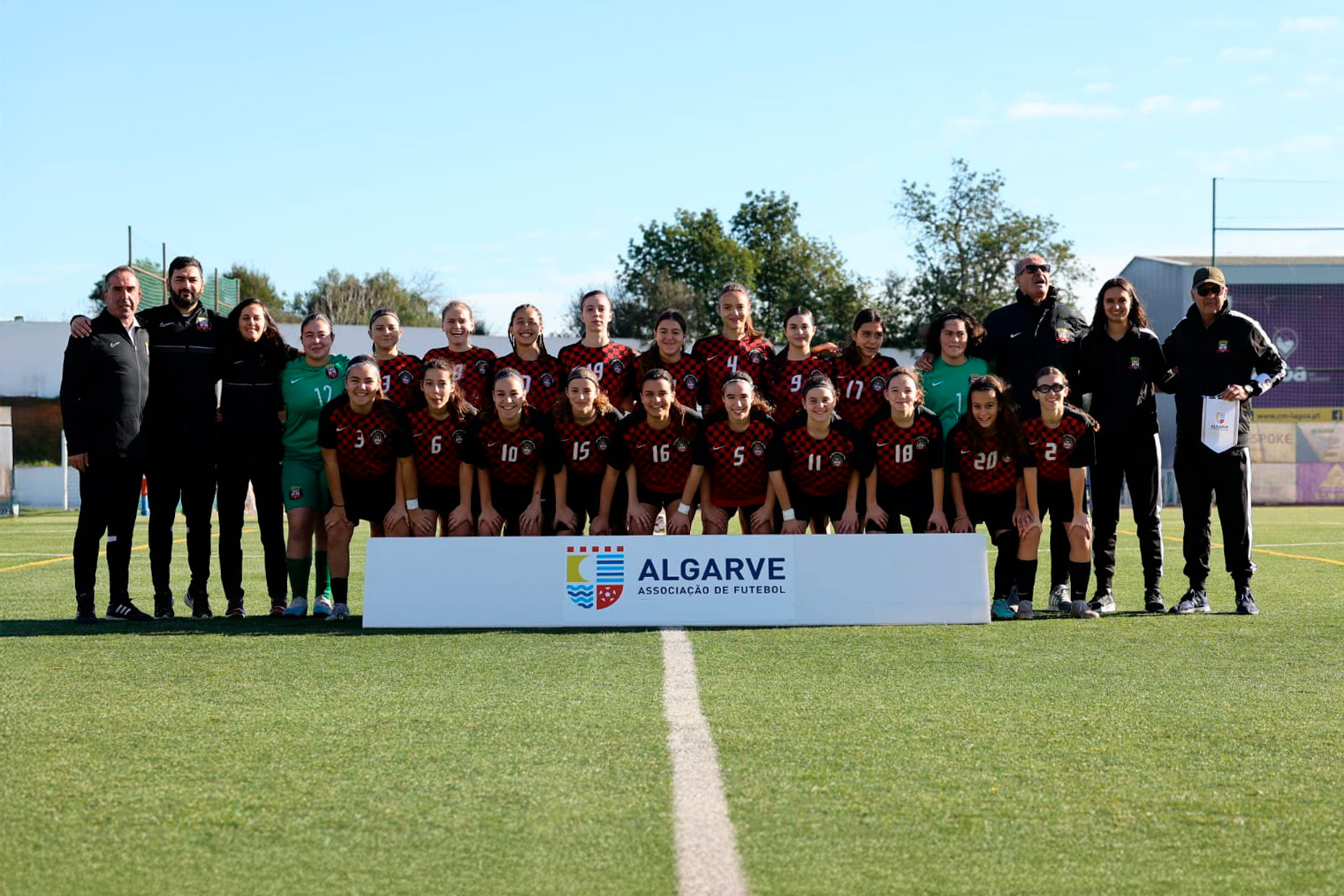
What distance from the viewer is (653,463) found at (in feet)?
25.5

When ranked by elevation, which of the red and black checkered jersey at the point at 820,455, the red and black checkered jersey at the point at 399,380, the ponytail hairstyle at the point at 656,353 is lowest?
the red and black checkered jersey at the point at 820,455

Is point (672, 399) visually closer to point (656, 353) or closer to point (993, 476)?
point (656, 353)

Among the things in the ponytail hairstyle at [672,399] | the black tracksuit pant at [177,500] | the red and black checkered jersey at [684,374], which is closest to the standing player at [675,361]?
the red and black checkered jersey at [684,374]

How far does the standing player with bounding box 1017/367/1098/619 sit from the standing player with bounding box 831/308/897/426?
3.17 feet

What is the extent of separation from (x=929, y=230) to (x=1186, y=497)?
4470 cm

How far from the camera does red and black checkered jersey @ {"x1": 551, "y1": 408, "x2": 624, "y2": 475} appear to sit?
7.80m

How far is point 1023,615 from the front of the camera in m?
7.63

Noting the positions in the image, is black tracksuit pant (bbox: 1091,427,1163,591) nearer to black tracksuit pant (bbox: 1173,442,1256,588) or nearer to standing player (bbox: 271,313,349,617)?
black tracksuit pant (bbox: 1173,442,1256,588)

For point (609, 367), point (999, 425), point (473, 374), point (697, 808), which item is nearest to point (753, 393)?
point (609, 367)

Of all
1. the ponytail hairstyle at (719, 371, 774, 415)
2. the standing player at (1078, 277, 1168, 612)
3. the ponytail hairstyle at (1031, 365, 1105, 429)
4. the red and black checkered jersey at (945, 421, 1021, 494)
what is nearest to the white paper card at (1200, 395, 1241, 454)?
the standing player at (1078, 277, 1168, 612)

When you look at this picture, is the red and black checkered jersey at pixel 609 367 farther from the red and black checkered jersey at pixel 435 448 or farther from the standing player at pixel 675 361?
the red and black checkered jersey at pixel 435 448

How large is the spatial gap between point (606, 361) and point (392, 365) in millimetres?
1318

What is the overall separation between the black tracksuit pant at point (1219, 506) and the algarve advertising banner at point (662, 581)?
67.5 inches

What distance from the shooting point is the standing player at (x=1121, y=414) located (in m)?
8.10
